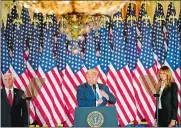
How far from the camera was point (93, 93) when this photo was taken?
36.1ft

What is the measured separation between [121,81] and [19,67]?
2.12 m

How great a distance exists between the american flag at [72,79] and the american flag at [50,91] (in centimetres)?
13

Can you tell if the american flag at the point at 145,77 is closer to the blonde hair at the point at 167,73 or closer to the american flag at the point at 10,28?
the blonde hair at the point at 167,73

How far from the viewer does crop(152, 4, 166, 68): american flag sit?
11.4 m

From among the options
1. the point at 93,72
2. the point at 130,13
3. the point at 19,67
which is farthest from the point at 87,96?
the point at 130,13

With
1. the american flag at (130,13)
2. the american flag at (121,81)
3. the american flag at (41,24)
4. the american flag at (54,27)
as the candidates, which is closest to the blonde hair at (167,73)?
the american flag at (121,81)

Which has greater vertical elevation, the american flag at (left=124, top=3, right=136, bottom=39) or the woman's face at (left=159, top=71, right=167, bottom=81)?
the american flag at (left=124, top=3, right=136, bottom=39)

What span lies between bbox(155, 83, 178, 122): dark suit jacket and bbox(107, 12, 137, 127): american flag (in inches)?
25.0

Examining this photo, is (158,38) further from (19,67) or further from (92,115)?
(92,115)

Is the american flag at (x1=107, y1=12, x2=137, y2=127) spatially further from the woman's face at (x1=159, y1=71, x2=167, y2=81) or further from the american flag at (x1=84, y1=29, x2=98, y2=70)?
the woman's face at (x1=159, y1=71, x2=167, y2=81)

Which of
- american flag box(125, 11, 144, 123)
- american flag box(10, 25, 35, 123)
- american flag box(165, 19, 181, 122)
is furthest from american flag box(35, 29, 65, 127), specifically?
american flag box(165, 19, 181, 122)

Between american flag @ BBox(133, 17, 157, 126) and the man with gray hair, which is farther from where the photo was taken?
american flag @ BBox(133, 17, 157, 126)

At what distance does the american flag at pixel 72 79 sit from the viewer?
1138cm

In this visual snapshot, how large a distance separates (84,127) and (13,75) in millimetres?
3645
